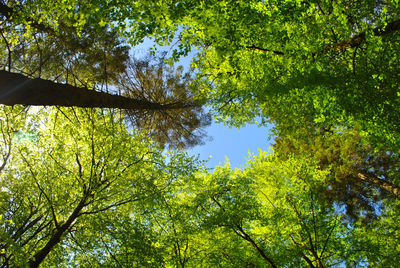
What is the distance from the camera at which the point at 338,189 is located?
36.9 feet

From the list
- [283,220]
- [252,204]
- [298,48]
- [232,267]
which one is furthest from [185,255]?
[298,48]

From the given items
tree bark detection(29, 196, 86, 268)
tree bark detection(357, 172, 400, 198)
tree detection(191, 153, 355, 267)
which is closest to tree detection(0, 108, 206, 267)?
tree bark detection(29, 196, 86, 268)

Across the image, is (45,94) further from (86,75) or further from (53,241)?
(53,241)

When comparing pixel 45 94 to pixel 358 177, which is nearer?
pixel 45 94

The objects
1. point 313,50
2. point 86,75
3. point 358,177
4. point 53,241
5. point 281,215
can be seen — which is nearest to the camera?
point 53,241

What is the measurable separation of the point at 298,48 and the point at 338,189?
8.87 meters

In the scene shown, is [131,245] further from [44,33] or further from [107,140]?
[44,33]

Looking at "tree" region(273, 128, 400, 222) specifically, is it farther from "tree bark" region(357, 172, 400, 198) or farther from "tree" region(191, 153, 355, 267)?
"tree" region(191, 153, 355, 267)

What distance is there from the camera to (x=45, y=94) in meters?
4.21

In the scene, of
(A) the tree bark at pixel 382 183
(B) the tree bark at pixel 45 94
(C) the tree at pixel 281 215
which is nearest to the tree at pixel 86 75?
(B) the tree bark at pixel 45 94

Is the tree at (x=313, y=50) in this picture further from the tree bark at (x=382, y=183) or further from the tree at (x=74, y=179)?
the tree bark at (x=382, y=183)

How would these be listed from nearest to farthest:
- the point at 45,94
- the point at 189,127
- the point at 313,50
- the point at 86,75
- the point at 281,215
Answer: the point at 45,94 < the point at 313,50 < the point at 86,75 < the point at 281,215 < the point at 189,127

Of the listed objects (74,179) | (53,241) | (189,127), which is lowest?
(53,241)

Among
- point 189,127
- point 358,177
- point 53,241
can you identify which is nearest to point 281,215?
point 189,127
